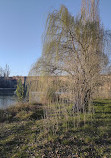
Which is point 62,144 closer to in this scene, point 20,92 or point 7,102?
point 20,92

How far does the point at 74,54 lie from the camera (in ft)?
15.9

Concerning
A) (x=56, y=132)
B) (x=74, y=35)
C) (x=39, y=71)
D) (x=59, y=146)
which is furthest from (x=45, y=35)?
(x=59, y=146)

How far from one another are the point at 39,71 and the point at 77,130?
2819mm

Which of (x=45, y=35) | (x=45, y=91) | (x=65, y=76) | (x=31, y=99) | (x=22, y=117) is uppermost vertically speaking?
(x=45, y=35)

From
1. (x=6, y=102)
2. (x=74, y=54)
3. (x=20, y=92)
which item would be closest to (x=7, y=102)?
(x=6, y=102)

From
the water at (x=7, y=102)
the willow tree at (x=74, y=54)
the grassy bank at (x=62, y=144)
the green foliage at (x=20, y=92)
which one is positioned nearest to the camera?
the grassy bank at (x=62, y=144)

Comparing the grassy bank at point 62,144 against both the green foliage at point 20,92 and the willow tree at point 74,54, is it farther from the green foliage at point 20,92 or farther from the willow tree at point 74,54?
the green foliage at point 20,92

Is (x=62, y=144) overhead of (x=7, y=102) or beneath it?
overhead

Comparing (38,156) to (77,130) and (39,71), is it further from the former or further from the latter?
(39,71)

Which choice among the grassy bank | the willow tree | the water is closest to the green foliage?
the water

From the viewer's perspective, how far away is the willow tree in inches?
179

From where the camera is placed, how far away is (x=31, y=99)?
548cm

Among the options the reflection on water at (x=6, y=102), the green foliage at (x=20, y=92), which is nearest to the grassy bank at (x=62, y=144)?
the green foliage at (x=20, y=92)

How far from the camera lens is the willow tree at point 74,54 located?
179 inches
